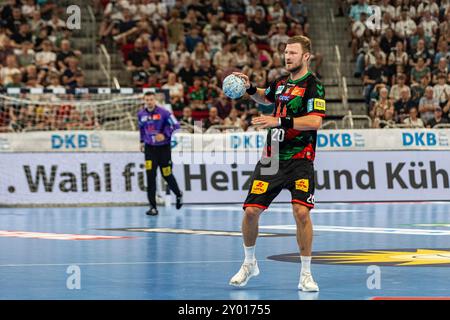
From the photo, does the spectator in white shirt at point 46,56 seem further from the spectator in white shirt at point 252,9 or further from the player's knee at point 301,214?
the player's knee at point 301,214

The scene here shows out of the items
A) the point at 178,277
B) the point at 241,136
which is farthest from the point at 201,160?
the point at 178,277

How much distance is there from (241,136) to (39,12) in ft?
27.6

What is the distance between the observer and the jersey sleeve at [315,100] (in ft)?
35.8

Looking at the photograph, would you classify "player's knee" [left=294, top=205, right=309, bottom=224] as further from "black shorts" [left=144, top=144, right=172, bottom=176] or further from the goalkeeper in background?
"black shorts" [left=144, top=144, right=172, bottom=176]

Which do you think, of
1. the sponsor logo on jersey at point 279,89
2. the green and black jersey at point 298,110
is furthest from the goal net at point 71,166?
the green and black jersey at point 298,110

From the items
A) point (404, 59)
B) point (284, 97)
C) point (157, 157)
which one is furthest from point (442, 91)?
point (284, 97)

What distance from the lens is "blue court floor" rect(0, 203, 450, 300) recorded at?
10.5 m

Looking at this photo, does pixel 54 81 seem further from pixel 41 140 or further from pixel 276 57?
pixel 276 57

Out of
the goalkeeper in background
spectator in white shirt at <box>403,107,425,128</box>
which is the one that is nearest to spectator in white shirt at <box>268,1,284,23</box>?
spectator in white shirt at <box>403,107,425,128</box>

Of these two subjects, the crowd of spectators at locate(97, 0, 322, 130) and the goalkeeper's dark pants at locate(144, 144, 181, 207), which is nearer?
the goalkeeper's dark pants at locate(144, 144, 181, 207)

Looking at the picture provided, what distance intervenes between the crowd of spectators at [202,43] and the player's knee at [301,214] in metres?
17.7

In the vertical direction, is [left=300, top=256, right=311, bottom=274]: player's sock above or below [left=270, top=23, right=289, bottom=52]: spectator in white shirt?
below

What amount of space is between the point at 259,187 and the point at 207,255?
324 cm

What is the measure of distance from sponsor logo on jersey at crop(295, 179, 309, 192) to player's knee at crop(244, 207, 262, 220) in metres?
0.47
